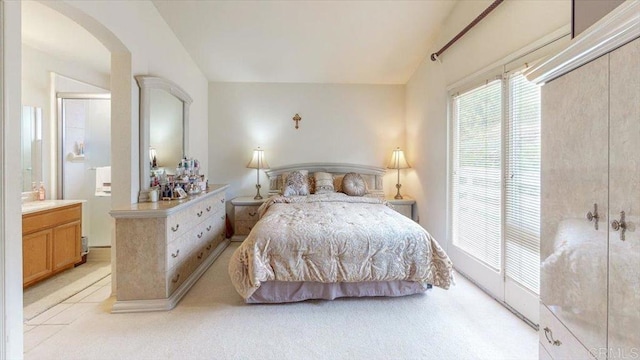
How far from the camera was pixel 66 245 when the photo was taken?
3.17 metres

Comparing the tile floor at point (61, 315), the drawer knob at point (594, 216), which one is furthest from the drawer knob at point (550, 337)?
the tile floor at point (61, 315)

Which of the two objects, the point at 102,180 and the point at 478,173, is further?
the point at 102,180

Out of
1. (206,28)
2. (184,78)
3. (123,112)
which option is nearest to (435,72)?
(206,28)

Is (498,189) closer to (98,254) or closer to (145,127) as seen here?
(145,127)

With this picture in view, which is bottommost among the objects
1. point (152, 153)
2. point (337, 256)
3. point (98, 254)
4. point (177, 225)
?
point (98, 254)

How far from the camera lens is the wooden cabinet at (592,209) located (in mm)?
685

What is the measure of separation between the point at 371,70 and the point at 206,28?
7.92ft

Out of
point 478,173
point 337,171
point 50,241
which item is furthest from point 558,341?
point 50,241

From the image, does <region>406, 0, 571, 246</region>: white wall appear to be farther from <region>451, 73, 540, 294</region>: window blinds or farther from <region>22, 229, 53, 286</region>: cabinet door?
<region>22, 229, 53, 286</region>: cabinet door

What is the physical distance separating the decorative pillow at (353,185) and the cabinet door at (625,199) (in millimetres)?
3619

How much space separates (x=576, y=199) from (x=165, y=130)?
3.46m

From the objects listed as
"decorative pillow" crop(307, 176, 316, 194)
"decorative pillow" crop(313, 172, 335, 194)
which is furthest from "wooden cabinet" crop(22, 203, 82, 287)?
"decorative pillow" crop(313, 172, 335, 194)

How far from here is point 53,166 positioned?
3.38 meters

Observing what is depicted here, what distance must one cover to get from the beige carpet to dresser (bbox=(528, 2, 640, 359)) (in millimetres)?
3513
